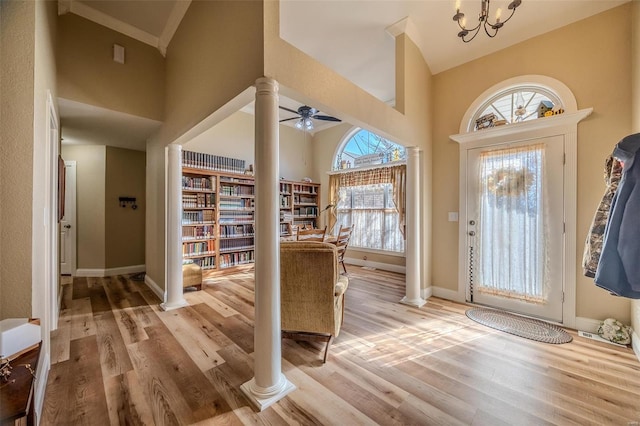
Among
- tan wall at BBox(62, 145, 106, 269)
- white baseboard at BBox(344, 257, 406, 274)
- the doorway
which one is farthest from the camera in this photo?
white baseboard at BBox(344, 257, 406, 274)

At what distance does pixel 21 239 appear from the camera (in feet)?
4.80

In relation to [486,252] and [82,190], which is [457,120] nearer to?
[486,252]

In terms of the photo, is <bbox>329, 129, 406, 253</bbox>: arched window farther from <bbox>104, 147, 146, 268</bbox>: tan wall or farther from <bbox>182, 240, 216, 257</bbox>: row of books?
<bbox>104, 147, 146, 268</bbox>: tan wall

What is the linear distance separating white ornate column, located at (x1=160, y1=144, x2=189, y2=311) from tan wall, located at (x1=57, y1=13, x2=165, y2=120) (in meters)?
0.77

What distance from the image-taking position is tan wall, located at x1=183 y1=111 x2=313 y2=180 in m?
5.17

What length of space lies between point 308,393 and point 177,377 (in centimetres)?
101

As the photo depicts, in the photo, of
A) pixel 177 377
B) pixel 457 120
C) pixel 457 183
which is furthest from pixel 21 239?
pixel 457 120

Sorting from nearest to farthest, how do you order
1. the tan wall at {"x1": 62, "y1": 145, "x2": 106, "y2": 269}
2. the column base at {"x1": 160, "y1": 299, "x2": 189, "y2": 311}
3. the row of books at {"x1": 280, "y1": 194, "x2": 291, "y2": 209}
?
the column base at {"x1": 160, "y1": 299, "x2": 189, "y2": 311}
the tan wall at {"x1": 62, "y1": 145, "x2": 106, "y2": 269}
the row of books at {"x1": 280, "y1": 194, "x2": 291, "y2": 209}

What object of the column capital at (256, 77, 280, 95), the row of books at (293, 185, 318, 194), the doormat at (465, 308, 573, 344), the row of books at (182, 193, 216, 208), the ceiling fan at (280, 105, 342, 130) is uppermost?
the ceiling fan at (280, 105, 342, 130)

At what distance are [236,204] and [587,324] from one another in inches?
214

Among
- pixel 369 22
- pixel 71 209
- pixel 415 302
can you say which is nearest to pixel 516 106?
pixel 369 22

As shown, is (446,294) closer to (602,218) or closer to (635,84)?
(602,218)

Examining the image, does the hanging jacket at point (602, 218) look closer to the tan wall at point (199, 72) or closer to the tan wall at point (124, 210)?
the tan wall at point (199, 72)

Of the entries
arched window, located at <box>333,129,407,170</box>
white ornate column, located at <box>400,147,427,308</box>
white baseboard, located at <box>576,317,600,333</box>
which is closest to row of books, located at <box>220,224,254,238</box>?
arched window, located at <box>333,129,407,170</box>
